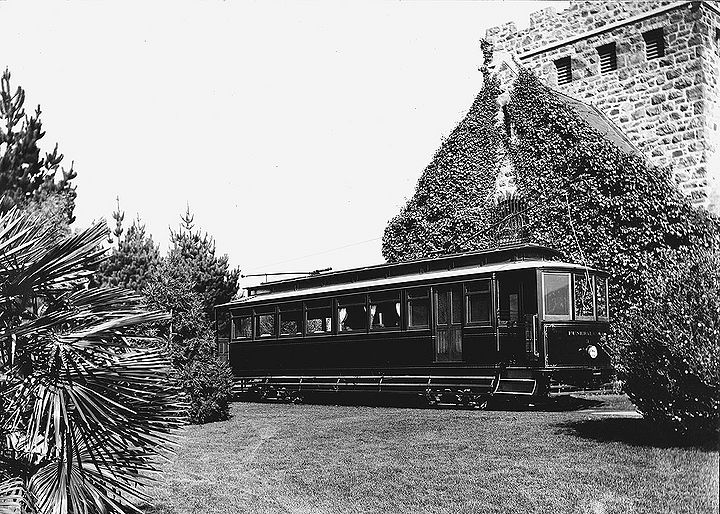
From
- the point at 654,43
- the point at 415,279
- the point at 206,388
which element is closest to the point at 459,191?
the point at 415,279

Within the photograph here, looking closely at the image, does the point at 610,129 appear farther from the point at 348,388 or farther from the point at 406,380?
the point at 348,388

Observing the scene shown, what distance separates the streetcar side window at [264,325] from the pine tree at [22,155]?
6.79 metres

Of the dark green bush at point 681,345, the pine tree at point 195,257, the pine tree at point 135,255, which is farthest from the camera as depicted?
the pine tree at point 135,255

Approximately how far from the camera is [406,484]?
8047 millimetres

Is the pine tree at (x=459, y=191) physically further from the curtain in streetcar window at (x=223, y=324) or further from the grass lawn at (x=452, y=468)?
the grass lawn at (x=452, y=468)

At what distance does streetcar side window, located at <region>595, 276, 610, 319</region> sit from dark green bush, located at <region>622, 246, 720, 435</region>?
15.5 feet

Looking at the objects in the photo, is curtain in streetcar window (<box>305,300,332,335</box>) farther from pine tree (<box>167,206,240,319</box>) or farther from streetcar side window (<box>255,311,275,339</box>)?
pine tree (<box>167,206,240,319</box>)

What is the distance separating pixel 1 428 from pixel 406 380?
1003 centimetres

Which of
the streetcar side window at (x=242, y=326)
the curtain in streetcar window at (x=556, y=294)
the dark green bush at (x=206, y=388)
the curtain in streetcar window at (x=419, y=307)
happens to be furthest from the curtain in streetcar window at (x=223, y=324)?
the curtain in streetcar window at (x=556, y=294)

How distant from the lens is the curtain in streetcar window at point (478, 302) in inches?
517

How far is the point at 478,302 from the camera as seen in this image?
13273mm

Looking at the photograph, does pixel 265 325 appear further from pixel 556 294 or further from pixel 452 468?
pixel 452 468

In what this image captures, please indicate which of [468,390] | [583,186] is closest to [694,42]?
[583,186]

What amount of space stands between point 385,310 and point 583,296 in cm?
376
